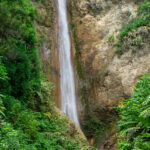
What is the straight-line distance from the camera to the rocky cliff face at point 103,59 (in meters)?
17.1

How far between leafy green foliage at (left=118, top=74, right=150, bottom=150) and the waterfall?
34.3 feet

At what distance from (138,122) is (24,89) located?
16.8 ft

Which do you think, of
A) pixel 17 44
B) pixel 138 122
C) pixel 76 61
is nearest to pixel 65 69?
pixel 76 61

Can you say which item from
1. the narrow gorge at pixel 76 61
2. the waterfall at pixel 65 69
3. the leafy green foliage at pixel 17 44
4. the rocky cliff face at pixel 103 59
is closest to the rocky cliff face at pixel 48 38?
the narrow gorge at pixel 76 61

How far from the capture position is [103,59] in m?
18.8

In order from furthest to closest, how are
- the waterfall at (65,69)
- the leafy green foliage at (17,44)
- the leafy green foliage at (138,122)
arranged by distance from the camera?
1. the waterfall at (65,69)
2. the leafy green foliage at (17,44)
3. the leafy green foliage at (138,122)

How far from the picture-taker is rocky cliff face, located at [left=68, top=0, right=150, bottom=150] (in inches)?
672

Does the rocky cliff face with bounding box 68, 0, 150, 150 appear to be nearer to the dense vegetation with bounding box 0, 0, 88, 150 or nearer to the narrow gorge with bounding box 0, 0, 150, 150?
the narrow gorge with bounding box 0, 0, 150, 150

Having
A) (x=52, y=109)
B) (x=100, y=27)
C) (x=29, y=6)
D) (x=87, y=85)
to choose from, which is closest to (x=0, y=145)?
(x=52, y=109)

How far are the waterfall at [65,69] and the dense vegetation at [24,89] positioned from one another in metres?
6.02

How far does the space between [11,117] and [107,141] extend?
9.67 meters

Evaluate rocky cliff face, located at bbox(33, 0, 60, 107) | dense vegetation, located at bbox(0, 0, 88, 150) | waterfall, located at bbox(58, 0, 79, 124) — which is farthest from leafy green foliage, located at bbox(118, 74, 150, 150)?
waterfall, located at bbox(58, 0, 79, 124)

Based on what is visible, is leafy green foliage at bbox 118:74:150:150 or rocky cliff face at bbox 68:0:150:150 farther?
rocky cliff face at bbox 68:0:150:150

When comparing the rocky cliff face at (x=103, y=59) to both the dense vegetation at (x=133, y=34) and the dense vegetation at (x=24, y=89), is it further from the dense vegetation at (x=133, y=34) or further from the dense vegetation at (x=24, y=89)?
the dense vegetation at (x=24, y=89)
